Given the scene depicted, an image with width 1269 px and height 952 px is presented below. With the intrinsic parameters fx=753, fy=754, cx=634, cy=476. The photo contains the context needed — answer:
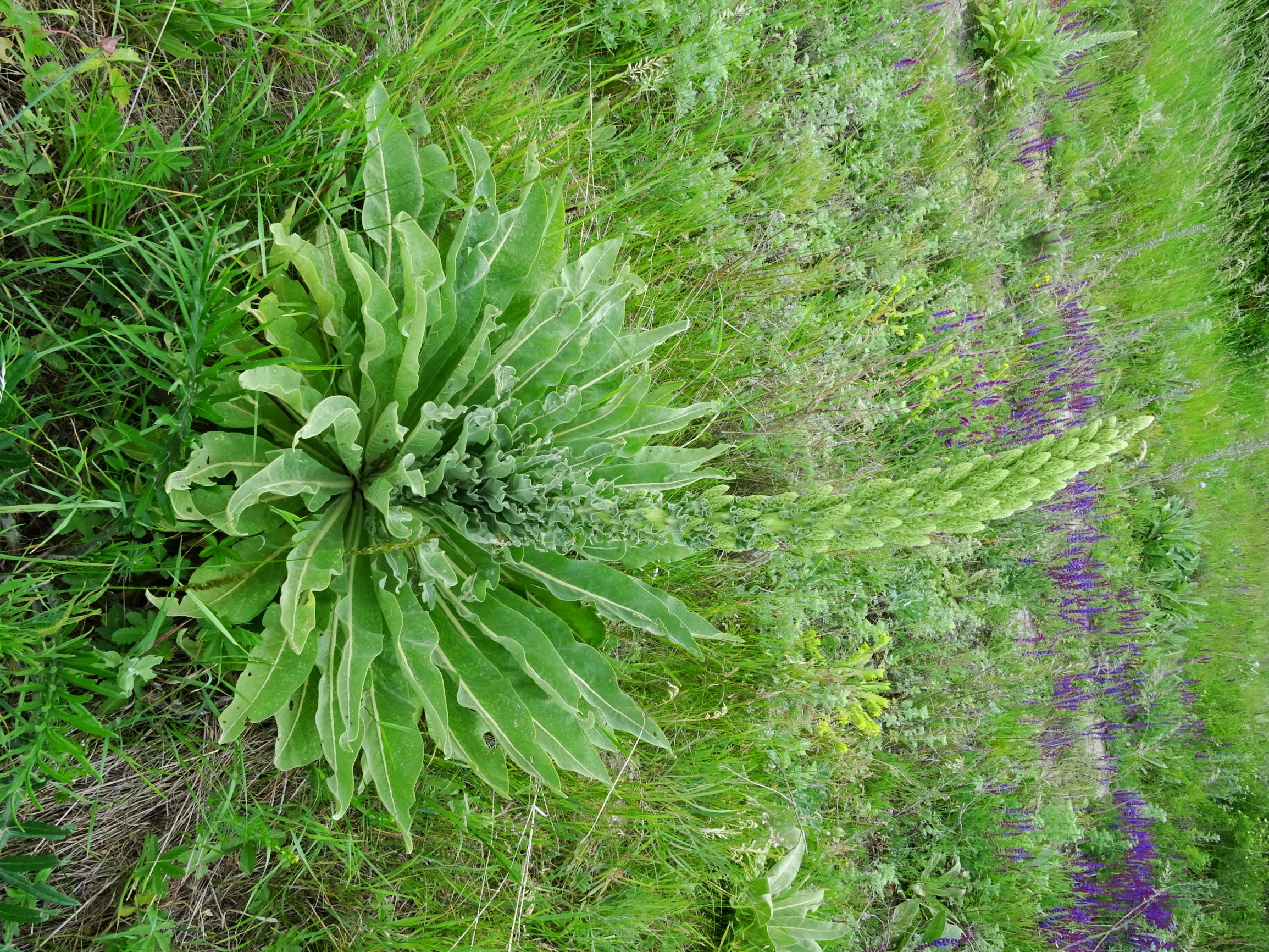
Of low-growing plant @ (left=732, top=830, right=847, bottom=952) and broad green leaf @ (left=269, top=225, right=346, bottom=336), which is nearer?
broad green leaf @ (left=269, top=225, right=346, bottom=336)

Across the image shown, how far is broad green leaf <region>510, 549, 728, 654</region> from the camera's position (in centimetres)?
240

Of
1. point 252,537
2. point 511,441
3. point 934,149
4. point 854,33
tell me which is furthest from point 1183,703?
point 252,537

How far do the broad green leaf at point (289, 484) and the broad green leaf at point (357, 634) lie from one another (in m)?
0.18

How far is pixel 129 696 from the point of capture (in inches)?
76.1

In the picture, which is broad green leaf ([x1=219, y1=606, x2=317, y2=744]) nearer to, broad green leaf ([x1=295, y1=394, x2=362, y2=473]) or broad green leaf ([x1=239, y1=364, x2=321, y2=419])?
broad green leaf ([x1=295, y1=394, x2=362, y2=473])

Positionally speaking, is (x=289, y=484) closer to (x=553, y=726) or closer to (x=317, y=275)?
(x=317, y=275)

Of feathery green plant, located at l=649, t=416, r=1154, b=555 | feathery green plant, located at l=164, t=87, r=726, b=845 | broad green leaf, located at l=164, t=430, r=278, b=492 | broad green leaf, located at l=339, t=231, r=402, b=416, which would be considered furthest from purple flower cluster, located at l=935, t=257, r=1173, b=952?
broad green leaf, located at l=164, t=430, r=278, b=492

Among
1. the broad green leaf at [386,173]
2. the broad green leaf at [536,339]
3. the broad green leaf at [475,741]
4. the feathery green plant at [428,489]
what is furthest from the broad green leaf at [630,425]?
the broad green leaf at [475,741]

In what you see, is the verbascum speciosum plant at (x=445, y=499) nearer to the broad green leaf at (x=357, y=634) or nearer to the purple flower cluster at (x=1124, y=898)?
the broad green leaf at (x=357, y=634)

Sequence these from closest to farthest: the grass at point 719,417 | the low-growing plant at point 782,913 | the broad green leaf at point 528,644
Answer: the grass at point 719,417 < the broad green leaf at point 528,644 < the low-growing plant at point 782,913

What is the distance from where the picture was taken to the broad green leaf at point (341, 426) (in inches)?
70.4

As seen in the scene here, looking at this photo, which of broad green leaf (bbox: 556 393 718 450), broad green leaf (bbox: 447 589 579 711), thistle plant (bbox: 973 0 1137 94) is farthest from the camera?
thistle plant (bbox: 973 0 1137 94)

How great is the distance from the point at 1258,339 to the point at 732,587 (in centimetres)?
704

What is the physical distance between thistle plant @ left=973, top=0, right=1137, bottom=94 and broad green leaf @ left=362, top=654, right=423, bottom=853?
5.78 m
